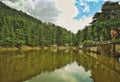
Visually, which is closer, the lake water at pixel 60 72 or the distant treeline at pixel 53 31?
the lake water at pixel 60 72

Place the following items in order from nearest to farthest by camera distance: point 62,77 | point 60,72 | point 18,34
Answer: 1. point 62,77
2. point 60,72
3. point 18,34

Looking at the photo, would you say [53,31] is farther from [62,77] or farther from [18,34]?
[62,77]

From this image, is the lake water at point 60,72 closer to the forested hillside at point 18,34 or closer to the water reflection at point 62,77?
the water reflection at point 62,77

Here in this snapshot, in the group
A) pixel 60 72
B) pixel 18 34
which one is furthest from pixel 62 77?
pixel 18 34

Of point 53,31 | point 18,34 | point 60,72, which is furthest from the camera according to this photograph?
point 53,31

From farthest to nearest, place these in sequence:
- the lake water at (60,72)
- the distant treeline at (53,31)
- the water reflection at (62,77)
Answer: the distant treeline at (53,31), the lake water at (60,72), the water reflection at (62,77)

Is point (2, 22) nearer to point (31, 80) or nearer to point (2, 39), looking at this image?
point (2, 39)

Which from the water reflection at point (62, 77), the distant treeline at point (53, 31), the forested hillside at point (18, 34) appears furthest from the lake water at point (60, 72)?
the forested hillside at point (18, 34)

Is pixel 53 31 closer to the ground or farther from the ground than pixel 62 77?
farther from the ground

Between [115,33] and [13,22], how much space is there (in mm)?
52792

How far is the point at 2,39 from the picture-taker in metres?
59.9

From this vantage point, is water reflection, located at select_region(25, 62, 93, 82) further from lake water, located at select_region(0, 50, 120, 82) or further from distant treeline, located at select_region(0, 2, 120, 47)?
distant treeline, located at select_region(0, 2, 120, 47)

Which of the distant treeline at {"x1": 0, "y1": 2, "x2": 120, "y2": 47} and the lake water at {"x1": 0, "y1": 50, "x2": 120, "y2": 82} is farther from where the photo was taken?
the distant treeline at {"x1": 0, "y1": 2, "x2": 120, "y2": 47}

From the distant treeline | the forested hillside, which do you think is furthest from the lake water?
the forested hillside
